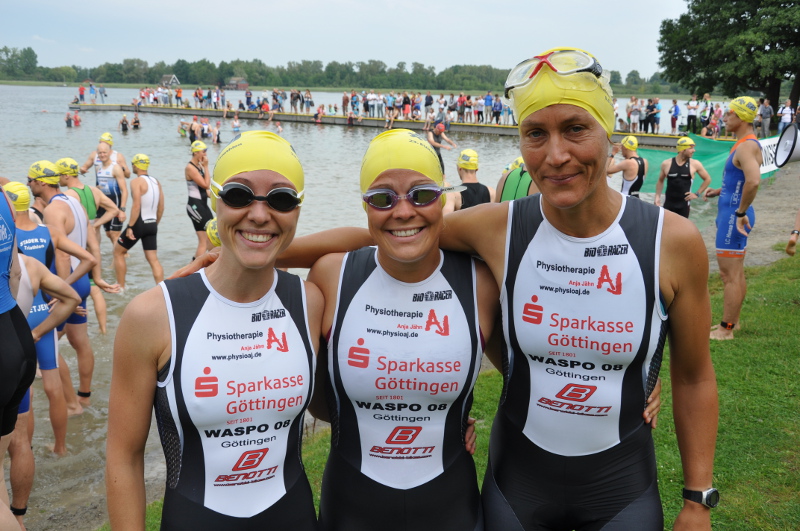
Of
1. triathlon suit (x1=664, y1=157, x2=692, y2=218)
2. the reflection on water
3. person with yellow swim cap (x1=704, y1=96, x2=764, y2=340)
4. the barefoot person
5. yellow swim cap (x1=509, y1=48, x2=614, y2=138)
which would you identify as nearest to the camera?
yellow swim cap (x1=509, y1=48, x2=614, y2=138)

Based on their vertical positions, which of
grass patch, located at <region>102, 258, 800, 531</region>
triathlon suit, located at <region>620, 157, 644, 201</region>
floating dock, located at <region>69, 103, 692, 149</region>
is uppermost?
floating dock, located at <region>69, 103, 692, 149</region>

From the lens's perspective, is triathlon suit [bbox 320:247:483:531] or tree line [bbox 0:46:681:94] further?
tree line [bbox 0:46:681:94]

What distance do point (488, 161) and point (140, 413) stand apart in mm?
25764

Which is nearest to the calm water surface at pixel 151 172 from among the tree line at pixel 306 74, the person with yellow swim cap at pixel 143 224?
the person with yellow swim cap at pixel 143 224

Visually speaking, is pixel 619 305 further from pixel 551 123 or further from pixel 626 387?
pixel 551 123

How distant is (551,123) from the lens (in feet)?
7.27

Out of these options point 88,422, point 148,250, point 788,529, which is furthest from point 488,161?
point 788,529

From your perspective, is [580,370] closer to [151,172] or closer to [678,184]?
[678,184]

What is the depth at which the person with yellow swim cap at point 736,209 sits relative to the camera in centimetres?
686


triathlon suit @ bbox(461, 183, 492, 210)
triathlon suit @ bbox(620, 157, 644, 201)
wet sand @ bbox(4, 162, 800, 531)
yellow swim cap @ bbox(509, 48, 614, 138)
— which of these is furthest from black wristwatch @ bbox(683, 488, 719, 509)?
triathlon suit @ bbox(620, 157, 644, 201)

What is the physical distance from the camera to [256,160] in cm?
225

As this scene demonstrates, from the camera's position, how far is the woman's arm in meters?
2.11

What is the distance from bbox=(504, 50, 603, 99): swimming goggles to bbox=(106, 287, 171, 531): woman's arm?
153 cm

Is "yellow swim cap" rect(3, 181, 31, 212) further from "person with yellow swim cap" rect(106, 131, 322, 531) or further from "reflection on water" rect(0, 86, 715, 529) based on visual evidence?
"person with yellow swim cap" rect(106, 131, 322, 531)
